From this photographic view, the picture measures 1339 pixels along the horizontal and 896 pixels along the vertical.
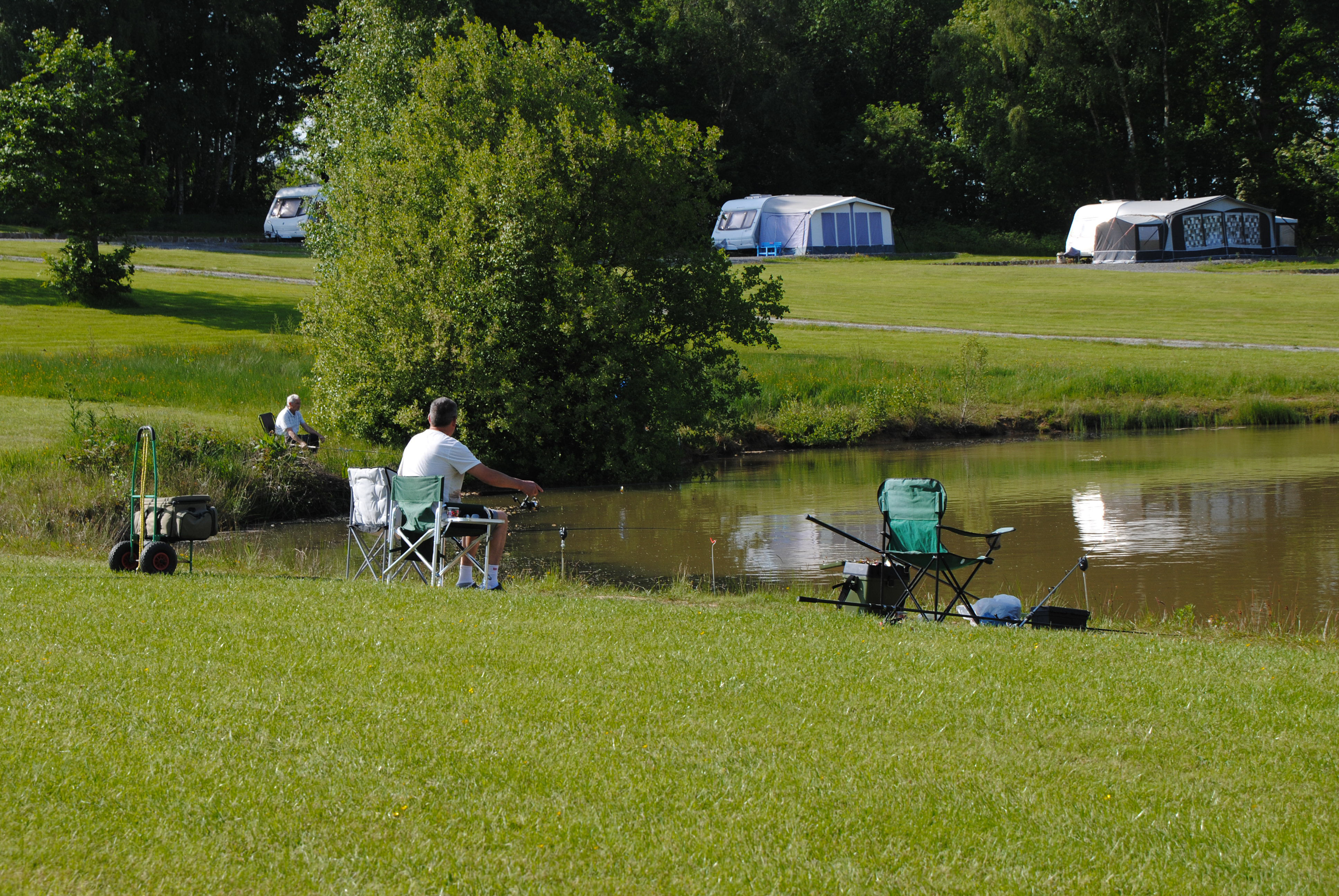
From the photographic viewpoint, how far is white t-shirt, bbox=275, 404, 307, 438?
16.7 metres

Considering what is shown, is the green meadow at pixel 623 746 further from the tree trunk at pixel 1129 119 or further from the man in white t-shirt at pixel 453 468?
the tree trunk at pixel 1129 119

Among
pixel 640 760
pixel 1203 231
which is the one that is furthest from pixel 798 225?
pixel 640 760

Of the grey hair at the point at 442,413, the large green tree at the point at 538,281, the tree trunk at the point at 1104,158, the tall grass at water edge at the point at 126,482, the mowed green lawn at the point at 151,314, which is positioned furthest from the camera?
the tree trunk at the point at 1104,158

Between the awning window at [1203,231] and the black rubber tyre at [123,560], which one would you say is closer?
the black rubber tyre at [123,560]

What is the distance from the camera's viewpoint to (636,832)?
3.56 m

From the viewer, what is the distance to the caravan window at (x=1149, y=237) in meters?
44.7

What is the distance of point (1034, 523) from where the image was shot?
14.0 m

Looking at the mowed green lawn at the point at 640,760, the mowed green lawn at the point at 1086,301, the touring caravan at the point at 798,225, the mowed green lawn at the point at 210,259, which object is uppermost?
the touring caravan at the point at 798,225

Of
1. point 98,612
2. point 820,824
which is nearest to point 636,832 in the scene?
point 820,824

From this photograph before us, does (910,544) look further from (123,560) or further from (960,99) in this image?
(960,99)

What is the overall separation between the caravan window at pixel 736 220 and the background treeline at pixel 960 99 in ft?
16.5

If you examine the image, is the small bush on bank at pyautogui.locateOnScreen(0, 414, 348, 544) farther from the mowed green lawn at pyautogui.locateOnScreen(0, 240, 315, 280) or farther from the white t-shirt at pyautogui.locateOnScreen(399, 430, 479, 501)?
the mowed green lawn at pyautogui.locateOnScreen(0, 240, 315, 280)

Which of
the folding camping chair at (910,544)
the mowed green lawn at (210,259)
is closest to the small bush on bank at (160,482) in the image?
the folding camping chair at (910,544)

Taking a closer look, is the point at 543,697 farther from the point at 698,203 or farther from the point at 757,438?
the point at 757,438
